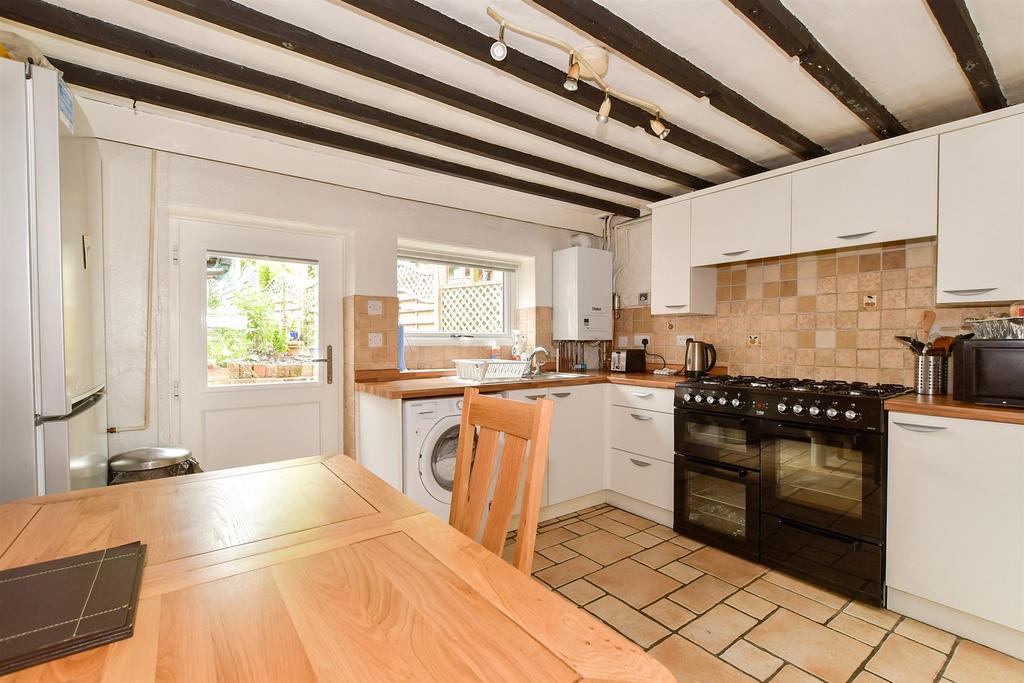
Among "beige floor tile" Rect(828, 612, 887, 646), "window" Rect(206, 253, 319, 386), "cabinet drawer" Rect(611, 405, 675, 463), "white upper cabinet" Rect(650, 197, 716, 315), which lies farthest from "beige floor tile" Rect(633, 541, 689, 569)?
"window" Rect(206, 253, 319, 386)

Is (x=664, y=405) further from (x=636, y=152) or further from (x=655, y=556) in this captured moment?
(x=636, y=152)

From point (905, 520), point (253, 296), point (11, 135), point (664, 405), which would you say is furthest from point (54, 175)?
point (905, 520)

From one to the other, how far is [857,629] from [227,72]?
3.35m

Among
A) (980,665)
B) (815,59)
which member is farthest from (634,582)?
(815,59)

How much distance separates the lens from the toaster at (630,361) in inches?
146

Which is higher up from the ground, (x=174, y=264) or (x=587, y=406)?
(x=174, y=264)

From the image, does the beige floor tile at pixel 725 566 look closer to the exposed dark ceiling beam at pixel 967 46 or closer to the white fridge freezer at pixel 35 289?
the exposed dark ceiling beam at pixel 967 46

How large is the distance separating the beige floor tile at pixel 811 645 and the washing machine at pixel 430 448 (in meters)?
1.52

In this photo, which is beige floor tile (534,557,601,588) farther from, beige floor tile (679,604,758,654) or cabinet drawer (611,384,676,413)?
cabinet drawer (611,384,676,413)

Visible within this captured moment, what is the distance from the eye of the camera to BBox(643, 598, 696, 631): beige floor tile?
1992 millimetres

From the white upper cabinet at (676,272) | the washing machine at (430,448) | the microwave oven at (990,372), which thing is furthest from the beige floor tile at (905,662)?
the white upper cabinet at (676,272)

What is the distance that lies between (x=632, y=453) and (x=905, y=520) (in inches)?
55.5

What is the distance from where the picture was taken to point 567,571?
2.41 m

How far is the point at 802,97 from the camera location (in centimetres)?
221
